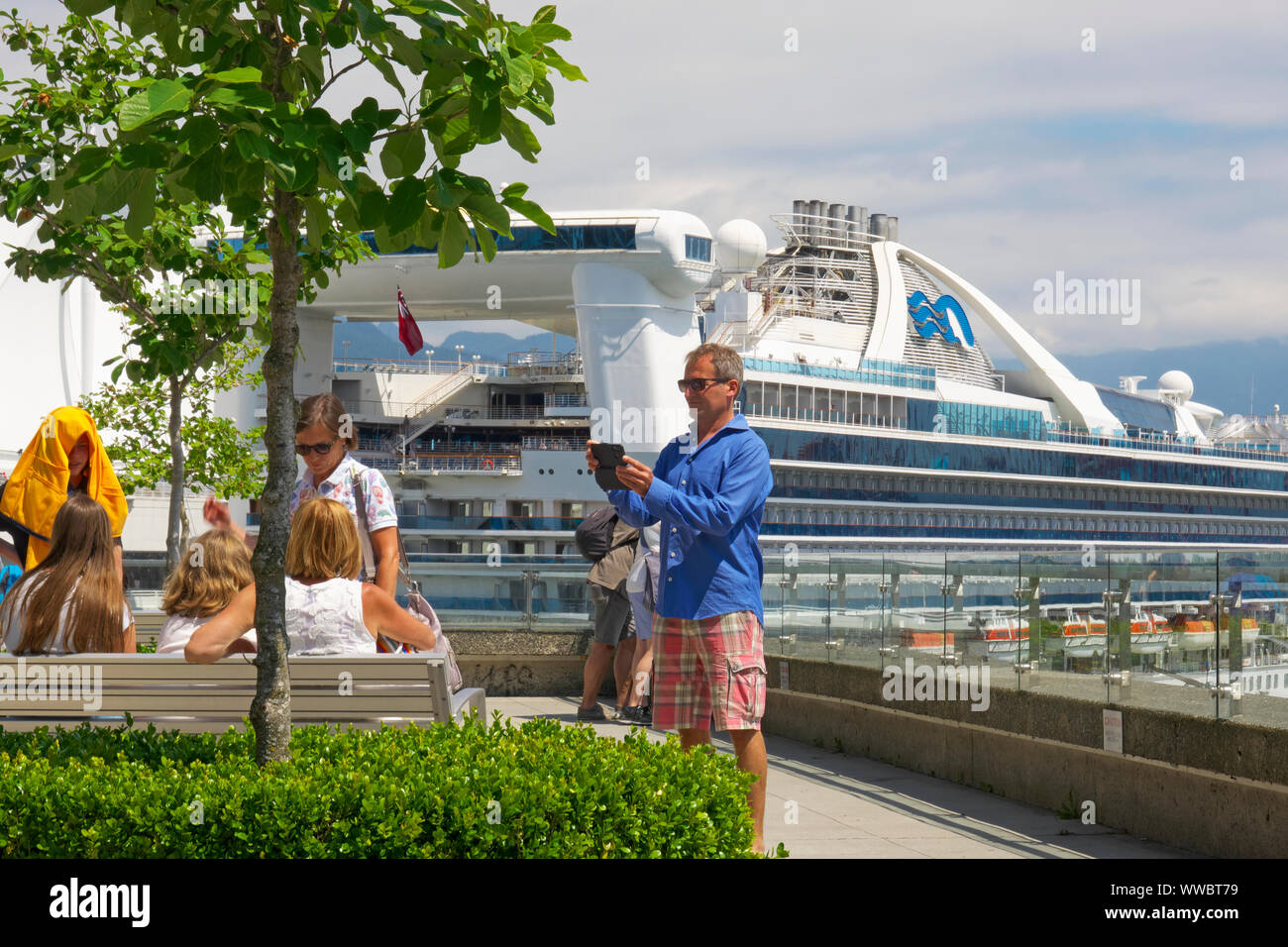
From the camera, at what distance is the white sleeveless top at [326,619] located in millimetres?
5438

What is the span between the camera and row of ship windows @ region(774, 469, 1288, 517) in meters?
53.0

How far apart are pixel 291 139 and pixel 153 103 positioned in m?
0.42

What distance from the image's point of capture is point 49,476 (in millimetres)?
7133

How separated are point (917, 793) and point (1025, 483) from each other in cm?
5341

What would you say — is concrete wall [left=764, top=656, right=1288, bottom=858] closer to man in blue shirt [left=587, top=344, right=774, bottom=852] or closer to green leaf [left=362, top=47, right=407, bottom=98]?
man in blue shirt [left=587, top=344, right=774, bottom=852]

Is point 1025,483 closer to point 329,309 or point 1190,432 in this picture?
point 1190,432

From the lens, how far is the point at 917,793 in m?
7.57

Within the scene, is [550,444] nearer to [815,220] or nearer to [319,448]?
[815,220]

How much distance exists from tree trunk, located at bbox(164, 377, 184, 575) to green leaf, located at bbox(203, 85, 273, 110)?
7.42 meters

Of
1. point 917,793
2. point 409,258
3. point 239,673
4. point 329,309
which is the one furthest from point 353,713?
point 329,309
